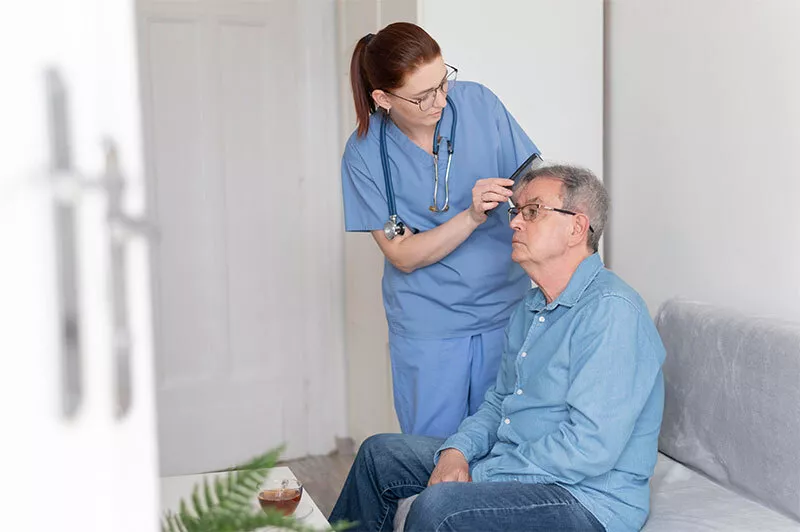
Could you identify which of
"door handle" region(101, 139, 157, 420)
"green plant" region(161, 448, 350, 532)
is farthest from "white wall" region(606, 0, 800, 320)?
"door handle" region(101, 139, 157, 420)

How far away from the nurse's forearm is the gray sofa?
512 millimetres

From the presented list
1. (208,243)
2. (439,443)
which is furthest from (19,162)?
(208,243)

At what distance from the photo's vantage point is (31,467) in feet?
1.97

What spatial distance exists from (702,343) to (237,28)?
2.00 meters

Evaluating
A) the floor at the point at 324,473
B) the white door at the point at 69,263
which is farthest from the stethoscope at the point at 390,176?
the white door at the point at 69,263

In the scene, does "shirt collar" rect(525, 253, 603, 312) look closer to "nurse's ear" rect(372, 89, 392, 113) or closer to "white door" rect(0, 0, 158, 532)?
"nurse's ear" rect(372, 89, 392, 113)

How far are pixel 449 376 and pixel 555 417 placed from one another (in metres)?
0.42

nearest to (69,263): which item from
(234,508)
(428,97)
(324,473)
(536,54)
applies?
(234,508)

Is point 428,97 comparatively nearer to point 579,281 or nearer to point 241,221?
point 579,281

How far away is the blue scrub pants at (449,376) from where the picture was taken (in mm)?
2145

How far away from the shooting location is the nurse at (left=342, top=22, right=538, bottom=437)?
2.12 meters

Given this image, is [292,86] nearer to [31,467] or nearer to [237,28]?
[237,28]

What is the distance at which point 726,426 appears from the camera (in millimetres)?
1851

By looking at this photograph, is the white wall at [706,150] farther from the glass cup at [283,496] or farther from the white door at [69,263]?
the white door at [69,263]
